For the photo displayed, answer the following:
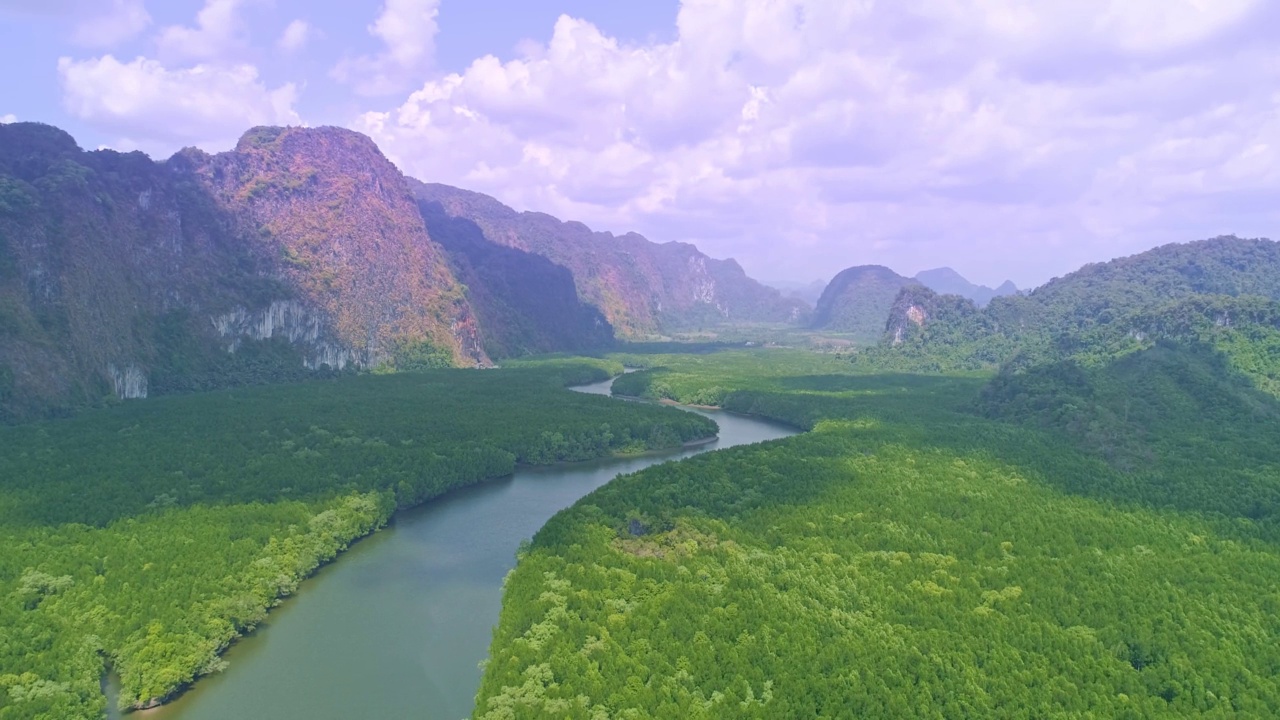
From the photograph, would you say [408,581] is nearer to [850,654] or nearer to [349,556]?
[349,556]

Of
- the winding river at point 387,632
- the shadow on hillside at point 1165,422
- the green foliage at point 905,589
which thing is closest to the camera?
the green foliage at point 905,589

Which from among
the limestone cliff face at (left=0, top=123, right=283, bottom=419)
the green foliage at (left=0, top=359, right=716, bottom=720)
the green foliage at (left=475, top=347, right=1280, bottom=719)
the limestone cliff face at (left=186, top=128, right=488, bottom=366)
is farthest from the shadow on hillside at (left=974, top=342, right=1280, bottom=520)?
the limestone cliff face at (left=186, top=128, right=488, bottom=366)

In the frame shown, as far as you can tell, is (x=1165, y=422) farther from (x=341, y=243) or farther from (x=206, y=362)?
(x=341, y=243)

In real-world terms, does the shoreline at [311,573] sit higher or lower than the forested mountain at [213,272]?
lower

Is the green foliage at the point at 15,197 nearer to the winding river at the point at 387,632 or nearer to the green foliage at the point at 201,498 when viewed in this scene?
the green foliage at the point at 201,498

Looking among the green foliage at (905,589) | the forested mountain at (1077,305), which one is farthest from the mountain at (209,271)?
the forested mountain at (1077,305)

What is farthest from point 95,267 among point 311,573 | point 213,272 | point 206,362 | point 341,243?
point 311,573

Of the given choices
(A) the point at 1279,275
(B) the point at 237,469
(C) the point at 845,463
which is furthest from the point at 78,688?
(A) the point at 1279,275
